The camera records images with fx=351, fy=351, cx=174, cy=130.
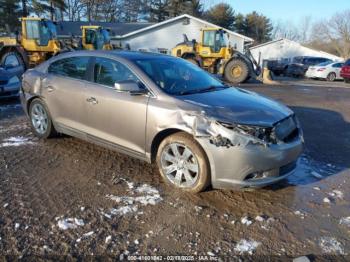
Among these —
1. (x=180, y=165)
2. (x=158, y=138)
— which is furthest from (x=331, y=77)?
(x=180, y=165)

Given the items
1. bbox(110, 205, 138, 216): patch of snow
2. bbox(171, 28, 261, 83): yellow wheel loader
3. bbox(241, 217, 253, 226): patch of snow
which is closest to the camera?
bbox(241, 217, 253, 226): patch of snow

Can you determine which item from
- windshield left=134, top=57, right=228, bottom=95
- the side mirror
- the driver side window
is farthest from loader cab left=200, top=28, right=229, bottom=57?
the side mirror

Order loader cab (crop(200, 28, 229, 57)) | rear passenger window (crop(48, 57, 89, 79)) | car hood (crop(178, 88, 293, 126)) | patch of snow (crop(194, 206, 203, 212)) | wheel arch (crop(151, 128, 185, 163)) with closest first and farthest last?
patch of snow (crop(194, 206, 203, 212)) → car hood (crop(178, 88, 293, 126)) → wheel arch (crop(151, 128, 185, 163)) → rear passenger window (crop(48, 57, 89, 79)) → loader cab (crop(200, 28, 229, 57))

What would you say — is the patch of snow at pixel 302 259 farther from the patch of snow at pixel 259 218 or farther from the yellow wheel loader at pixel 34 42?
the yellow wheel loader at pixel 34 42

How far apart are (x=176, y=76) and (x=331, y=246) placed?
113 inches

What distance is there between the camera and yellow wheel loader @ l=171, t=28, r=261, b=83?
18.0 meters

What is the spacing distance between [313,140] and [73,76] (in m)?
4.46

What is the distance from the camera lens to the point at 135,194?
4148 mm

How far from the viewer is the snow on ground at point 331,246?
3182 millimetres

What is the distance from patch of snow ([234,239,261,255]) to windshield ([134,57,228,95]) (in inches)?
80.0

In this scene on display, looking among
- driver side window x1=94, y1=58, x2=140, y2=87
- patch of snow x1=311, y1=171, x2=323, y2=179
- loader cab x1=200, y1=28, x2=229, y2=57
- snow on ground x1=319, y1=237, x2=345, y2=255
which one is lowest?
snow on ground x1=319, y1=237, x2=345, y2=255

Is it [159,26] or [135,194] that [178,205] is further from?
[159,26]

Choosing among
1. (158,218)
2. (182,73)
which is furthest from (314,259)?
(182,73)

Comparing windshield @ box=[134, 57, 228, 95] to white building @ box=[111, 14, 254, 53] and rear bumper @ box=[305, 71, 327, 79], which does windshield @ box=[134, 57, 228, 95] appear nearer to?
rear bumper @ box=[305, 71, 327, 79]
